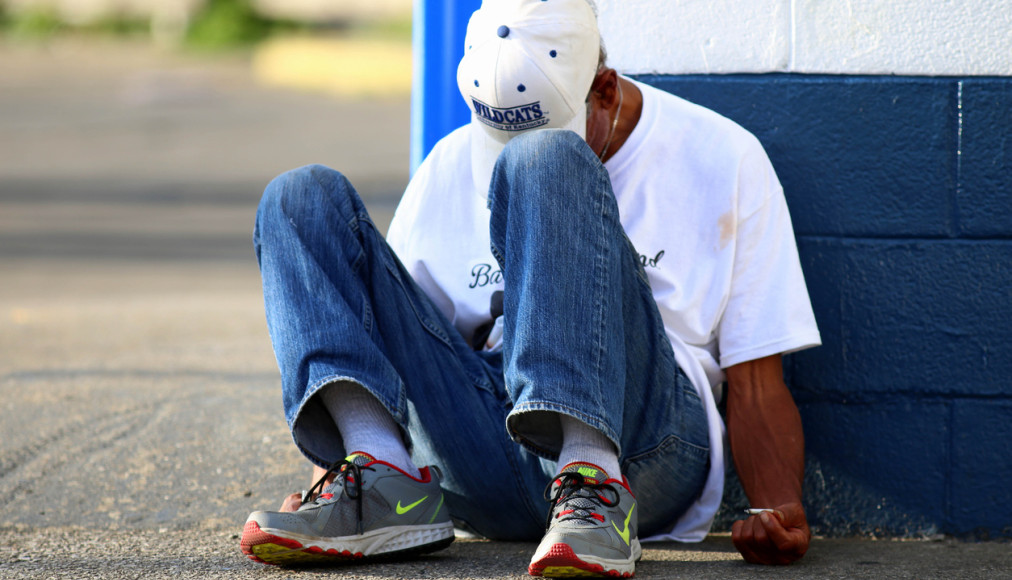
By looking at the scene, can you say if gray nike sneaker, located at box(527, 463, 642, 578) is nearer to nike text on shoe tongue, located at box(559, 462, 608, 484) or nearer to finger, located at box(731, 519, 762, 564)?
nike text on shoe tongue, located at box(559, 462, 608, 484)

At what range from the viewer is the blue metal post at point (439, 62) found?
9.62ft

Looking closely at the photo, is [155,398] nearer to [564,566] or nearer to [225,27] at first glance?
[564,566]

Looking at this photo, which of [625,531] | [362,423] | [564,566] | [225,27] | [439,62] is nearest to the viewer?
[564,566]

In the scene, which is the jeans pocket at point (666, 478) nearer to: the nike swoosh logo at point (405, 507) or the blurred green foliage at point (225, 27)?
the nike swoosh logo at point (405, 507)

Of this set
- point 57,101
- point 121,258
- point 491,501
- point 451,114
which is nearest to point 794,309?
point 491,501

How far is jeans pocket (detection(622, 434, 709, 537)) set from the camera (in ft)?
6.81

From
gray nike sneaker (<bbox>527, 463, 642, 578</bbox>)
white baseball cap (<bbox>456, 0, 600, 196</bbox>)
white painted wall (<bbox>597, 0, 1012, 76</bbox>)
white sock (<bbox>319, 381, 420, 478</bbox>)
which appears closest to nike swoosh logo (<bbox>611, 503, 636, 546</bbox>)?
gray nike sneaker (<bbox>527, 463, 642, 578</bbox>)

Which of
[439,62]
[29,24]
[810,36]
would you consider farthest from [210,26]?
[810,36]

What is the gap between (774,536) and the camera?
201 centimetres

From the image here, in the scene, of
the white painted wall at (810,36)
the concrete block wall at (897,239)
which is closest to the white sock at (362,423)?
the concrete block wall at (897,239)

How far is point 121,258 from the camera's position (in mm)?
8062

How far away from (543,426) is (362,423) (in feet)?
1.03

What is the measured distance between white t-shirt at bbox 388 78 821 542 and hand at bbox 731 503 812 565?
154mm

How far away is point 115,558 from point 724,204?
4.32 feet
